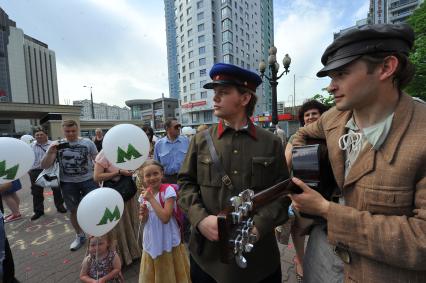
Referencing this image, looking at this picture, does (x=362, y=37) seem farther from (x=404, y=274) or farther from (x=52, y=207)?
(x=52, y=207)

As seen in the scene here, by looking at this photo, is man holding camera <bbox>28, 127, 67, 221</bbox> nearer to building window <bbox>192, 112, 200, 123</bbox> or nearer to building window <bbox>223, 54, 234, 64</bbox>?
building window <bbox>192, 112, 200, 123</bbox>

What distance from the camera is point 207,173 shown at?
1643 mm

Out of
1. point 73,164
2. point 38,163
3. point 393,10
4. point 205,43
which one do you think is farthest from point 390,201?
point 393,10

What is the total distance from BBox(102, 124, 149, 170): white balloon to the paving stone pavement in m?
1.60

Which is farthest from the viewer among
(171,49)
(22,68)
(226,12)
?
(171,49)

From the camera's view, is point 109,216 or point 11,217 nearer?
point 109,216

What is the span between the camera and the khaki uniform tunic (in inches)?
60.1

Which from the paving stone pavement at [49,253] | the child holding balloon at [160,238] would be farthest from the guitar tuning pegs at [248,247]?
the paving stone pavement at [49,253]

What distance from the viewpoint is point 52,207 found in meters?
6.41

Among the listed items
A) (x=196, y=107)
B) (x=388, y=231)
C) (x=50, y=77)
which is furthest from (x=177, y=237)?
(x=50, y=77)

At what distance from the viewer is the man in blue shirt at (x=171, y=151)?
4434 millimetres

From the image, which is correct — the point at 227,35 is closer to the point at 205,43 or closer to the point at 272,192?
the point at 205,43

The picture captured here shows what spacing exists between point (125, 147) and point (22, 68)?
73.5 meters

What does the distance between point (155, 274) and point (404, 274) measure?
7.45 feet
